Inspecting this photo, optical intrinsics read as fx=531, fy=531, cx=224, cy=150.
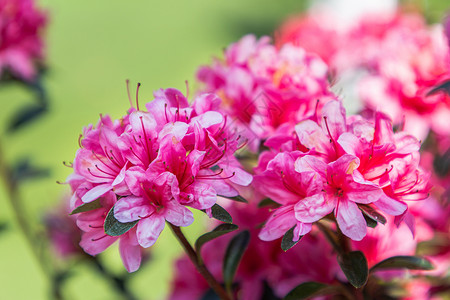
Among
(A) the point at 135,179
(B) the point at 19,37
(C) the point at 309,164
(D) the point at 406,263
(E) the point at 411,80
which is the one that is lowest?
(D) the point at 406,263

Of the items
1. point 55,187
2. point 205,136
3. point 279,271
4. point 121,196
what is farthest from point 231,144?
point 55,187

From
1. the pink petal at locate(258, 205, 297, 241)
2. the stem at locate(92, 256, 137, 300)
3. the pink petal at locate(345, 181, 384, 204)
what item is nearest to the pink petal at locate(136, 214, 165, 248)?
the pink petal at locate(258, 205, 297, 241)

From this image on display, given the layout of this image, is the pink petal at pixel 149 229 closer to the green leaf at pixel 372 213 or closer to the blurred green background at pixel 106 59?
the green leaf at pixel 372 213

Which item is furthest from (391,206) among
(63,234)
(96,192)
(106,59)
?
(106,59)

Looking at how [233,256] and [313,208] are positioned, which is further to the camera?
[233,256]

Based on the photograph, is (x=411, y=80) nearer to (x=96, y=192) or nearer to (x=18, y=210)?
(x=96, y=192)

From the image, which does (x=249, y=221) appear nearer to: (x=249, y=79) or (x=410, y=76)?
(x=249, y=79)

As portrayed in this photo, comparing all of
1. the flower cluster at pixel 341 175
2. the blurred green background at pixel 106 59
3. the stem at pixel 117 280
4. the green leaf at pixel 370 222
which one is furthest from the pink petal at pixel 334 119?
the blurred green background at pixel 106 59
